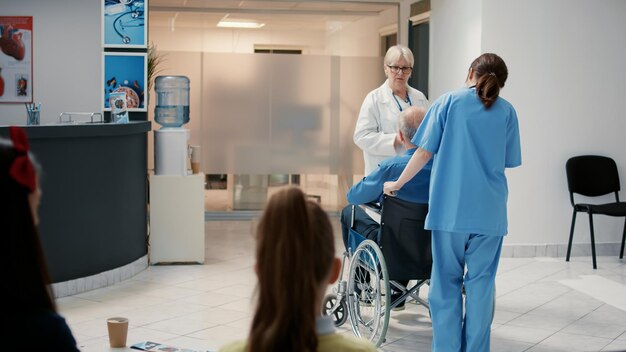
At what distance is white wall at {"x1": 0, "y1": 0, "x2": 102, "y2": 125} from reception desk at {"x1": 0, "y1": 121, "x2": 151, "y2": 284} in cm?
230

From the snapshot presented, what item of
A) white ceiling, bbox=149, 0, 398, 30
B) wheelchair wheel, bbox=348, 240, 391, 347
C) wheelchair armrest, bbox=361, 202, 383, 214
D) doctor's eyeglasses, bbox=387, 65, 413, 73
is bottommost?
wheelchair wheel, bbox=348, 240, 391, 347

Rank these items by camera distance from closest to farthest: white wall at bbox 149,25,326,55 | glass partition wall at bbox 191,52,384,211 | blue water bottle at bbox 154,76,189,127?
blue water bottle at bbox 154,76,189,127 → white wall at bbox 149,25,326,55 → glass partition wall at bbox 191,52,384,211

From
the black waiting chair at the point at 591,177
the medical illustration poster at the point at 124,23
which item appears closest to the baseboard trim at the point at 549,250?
the black waiting chair at the point at 591,177

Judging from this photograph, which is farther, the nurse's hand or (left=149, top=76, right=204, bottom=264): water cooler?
(left=149, top=76, right=204, bottom=264): water cooler

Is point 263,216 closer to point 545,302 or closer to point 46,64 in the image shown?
point 545,302

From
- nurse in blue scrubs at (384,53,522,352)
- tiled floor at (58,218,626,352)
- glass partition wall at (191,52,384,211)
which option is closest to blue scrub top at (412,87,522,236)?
nurse in blue scrubs at (384,53,522,352)

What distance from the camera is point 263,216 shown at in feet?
5.57

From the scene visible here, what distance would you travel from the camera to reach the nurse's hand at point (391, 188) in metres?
4.59

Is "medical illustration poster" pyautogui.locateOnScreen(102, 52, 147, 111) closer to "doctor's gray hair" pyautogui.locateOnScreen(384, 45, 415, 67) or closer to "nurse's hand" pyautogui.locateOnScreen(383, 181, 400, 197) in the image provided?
"doctor's gray hair" pyautogui.locateOnScreen(384, 45, 415, 67)

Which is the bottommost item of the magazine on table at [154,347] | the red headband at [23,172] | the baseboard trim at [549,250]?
the magazine on table at [154,347]

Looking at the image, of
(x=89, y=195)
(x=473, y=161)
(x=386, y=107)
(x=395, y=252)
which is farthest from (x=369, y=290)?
(x=89, y=195)

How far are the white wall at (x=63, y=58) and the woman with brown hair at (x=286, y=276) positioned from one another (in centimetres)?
744

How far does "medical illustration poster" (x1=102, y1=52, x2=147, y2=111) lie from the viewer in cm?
697

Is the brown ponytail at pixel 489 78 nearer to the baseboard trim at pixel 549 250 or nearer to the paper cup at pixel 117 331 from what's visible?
the paper cup at pixel 117 331
